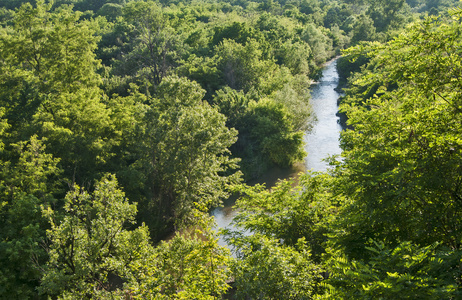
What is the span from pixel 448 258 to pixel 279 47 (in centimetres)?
5765

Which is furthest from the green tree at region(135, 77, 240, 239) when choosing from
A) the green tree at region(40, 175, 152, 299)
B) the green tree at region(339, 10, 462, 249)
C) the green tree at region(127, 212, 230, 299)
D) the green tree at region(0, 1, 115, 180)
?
the green tree at region(339, 10, 462, 249)

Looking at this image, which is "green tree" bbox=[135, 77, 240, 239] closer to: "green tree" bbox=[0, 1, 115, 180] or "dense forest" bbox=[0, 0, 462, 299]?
"dense forest" bbox=[0, 0, 462, 299]

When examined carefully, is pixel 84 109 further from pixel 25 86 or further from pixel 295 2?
pixel 295 2

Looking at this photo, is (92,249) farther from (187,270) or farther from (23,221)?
(23,221)

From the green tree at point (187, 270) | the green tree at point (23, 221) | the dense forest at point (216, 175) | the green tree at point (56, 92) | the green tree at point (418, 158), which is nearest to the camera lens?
the green tree at point (418, 158)

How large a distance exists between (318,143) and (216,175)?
19.4m

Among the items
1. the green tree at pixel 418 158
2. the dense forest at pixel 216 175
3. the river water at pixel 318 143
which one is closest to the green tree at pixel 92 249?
the dense forest at pixel 216 175

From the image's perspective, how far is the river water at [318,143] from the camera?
34312mm

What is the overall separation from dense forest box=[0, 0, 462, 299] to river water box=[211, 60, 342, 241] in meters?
1.65

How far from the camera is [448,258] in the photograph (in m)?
8.19

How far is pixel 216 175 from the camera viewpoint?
2859cm

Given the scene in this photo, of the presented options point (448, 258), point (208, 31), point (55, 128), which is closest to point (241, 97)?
point (55, 128)

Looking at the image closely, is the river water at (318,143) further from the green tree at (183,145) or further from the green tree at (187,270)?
the green tree at (187,270)

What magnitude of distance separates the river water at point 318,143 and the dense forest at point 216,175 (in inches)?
64.9
